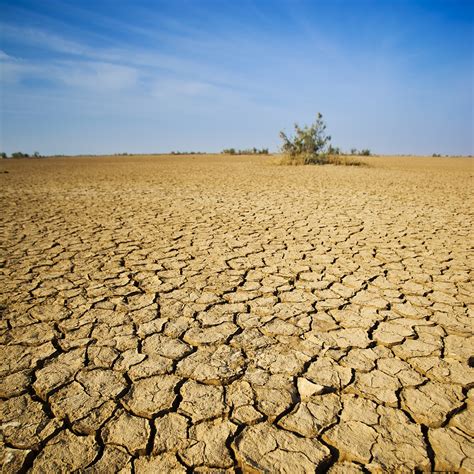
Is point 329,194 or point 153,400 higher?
point 329,194

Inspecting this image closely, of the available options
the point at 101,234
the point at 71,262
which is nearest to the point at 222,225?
the point at 101,234

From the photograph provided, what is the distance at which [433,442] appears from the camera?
1.18m

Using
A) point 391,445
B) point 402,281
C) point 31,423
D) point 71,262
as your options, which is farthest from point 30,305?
point 402,281

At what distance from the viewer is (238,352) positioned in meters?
1.71

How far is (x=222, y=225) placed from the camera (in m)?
4.33

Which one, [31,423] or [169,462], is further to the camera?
[31,423]

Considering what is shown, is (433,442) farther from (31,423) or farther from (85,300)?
(85,300)

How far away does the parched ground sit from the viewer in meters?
1.18

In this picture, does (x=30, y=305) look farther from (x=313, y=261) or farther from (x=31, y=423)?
(x=313, y=261)

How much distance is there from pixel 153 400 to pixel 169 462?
31 cm

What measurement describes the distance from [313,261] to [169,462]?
2146mm

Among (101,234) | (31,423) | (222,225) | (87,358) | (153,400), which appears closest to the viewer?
(31,423)

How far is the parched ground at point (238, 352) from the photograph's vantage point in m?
1.18

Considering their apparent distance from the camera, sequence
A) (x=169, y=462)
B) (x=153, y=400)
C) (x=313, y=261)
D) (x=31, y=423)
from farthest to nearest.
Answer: (x=313, y=261)
(x=153, y=400)
(x=31, y=423)
(x=169, y=462)
